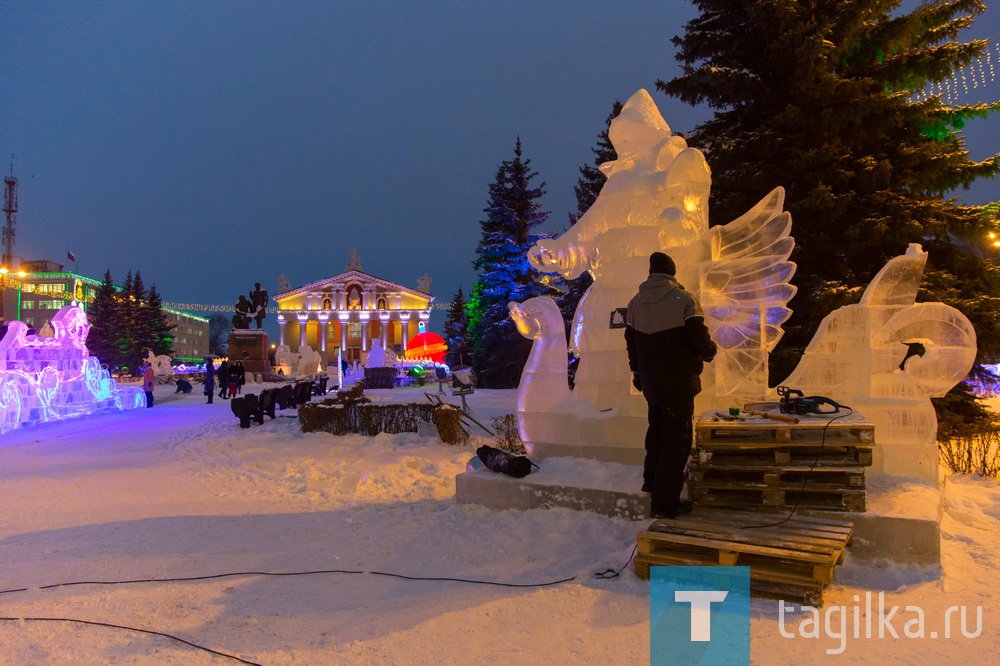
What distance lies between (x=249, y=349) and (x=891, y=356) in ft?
135

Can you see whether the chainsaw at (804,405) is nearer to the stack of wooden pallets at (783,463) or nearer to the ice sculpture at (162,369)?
the stack of wooden pallets at (783,463)

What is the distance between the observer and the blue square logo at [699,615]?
9.43 feet

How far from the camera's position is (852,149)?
1150cm

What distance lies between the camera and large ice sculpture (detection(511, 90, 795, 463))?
585 centimetres

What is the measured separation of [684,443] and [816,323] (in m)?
7.62

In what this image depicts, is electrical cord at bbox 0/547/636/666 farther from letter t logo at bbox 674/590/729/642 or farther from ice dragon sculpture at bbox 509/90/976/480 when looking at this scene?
ice dragon sculpture at bbox 509/90/976/480

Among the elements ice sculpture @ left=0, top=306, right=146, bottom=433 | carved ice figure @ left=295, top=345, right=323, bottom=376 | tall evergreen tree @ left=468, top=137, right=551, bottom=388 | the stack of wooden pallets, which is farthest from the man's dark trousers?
carved ice figure @ left=295, top=345, right=323, bottom=376

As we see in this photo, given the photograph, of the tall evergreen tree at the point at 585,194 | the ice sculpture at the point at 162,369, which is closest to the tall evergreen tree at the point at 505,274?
the tall evergreen tree at the point at 585,194

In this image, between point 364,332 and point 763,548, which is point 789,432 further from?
point 364,332

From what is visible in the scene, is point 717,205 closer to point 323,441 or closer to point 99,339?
point 323,441

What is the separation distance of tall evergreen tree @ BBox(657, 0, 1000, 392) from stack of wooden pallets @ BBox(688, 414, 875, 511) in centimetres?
674

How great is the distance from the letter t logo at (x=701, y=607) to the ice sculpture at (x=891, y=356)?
2.96 meters

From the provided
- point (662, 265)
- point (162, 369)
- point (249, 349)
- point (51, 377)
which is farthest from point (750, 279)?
point (162, 369)

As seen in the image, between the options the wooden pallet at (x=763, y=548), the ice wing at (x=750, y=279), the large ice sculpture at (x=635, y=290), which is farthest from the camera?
the ice wing at (x=750, y=279)
